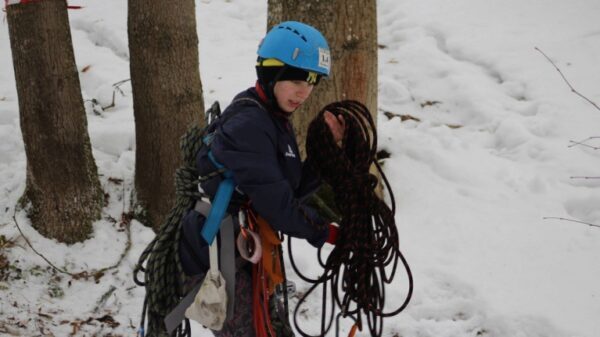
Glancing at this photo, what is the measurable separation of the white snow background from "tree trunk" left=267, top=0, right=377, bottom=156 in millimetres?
1170

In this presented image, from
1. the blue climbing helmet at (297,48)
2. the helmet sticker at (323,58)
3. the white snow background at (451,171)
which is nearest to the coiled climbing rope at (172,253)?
the blue climbing helmet at (297,48)

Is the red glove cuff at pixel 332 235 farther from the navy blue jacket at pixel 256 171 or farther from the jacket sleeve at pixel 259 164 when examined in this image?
the jacket sleeve at pixel 259 164

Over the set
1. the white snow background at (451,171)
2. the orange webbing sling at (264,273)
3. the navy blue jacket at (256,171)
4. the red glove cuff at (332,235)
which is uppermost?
the navy blue jacket at (256,171)

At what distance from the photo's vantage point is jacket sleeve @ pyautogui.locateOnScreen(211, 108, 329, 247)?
220cm

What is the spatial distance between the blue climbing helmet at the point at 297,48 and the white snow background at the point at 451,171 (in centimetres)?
205

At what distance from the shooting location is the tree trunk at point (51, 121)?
4.05 metres

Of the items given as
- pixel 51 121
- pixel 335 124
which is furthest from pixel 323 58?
pixel 51 121

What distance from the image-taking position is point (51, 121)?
4.15 m

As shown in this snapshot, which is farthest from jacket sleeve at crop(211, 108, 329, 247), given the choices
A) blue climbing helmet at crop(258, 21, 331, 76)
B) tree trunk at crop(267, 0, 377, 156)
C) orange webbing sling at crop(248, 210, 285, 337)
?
tree trunk at crop(267, 0, 377, 156)

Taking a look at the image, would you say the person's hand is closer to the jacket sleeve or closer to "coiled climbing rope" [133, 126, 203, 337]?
→ the jacket sleeve

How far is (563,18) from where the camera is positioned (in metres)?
8.06

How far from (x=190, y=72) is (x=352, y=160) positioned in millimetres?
2294

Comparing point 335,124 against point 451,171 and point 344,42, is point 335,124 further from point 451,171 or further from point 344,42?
point 451,171

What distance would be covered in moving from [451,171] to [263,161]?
335 centimetres
